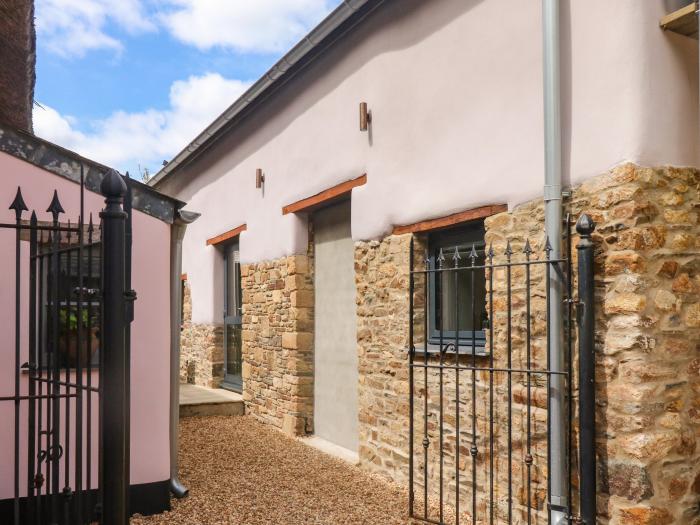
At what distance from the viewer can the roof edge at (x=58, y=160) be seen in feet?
14.9

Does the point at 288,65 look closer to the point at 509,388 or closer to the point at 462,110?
the point at 462,110

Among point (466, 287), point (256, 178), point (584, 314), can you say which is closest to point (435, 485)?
point (466, 287)

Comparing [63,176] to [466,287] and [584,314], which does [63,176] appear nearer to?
[466,287]

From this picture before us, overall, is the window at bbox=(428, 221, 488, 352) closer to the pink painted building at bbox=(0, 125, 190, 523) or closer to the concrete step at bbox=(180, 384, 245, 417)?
the pink painted building at bbox=(0, 125, 190, 523)

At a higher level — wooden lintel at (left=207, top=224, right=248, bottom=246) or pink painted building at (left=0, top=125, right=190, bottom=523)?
wooden lintel at (left=207, top=224, right=248, bottom=246)

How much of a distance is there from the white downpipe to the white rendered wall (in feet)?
0.31

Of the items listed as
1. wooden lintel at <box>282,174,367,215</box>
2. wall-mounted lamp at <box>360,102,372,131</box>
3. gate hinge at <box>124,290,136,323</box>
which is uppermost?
wall-mounted lamp at <box>360,102,372,131</box>

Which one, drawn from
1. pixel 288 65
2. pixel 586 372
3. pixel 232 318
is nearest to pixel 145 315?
pixel 586 372

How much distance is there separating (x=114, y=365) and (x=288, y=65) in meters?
5.63

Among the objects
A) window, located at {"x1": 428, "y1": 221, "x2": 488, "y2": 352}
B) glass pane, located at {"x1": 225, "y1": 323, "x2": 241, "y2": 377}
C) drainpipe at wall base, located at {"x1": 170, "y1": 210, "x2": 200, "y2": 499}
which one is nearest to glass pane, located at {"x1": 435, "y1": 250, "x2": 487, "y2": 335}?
window, located at {"x1": 428, "y1": 221, "x2": 488, "y2": 352}

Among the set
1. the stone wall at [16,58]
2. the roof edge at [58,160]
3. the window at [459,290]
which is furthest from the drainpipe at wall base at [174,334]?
the stone wall at [16,58]

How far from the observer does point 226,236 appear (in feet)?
33.3

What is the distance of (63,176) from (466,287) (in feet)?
10.3

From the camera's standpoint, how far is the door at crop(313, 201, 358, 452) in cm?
698
